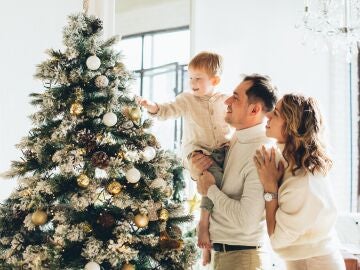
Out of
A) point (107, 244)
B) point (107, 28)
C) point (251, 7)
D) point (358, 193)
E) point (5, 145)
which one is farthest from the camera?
point (358, 193)

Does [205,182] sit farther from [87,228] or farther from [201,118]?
[87,228]

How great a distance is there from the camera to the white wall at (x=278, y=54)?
13.0 feet

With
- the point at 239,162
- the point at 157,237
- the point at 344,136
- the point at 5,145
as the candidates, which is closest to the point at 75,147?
the point at 157,237

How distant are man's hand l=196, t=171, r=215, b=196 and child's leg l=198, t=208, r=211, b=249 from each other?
0.28 ft

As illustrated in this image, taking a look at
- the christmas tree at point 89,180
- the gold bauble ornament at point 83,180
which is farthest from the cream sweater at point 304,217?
the gold bauble ornament at point 83,180

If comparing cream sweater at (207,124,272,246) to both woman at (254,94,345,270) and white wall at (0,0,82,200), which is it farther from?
white wall at (0,0,82,200)

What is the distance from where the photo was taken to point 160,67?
3.36 metres

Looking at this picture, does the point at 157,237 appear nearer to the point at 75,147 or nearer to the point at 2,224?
the point at 75,147

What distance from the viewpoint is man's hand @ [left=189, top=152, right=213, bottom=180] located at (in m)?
2.11

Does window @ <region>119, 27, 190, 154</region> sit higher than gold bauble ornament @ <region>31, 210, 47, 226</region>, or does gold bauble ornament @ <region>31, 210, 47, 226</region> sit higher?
window @ <region>119, 27, 190, 154</region>

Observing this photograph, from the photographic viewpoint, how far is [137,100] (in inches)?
76.5

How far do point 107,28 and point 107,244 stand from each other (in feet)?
5.88

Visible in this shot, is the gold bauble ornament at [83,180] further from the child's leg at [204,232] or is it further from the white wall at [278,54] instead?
the white wall at [278,54]

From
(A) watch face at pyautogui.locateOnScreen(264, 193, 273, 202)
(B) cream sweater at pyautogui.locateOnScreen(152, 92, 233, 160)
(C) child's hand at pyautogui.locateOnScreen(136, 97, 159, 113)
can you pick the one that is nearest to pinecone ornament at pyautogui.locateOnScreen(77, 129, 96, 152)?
(C) child's hand at pyautogui.locateOnScreen(136, 97, 159, 113)
